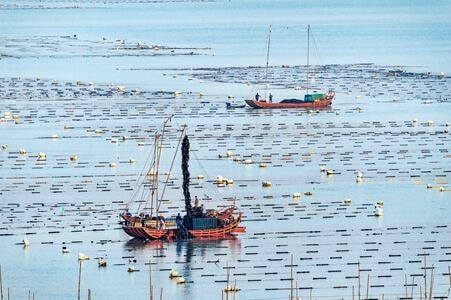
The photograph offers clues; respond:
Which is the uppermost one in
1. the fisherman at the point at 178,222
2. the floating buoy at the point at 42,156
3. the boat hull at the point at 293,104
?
the boat hull at the point at 293,104

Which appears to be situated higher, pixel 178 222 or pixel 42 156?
pixel 42 156

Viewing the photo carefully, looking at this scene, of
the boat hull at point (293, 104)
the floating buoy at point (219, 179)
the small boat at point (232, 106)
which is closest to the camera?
the floating buoy at point (219, 179)

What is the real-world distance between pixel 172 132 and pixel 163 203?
2115cm

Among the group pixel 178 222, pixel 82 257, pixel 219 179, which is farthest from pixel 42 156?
pixel 82 257

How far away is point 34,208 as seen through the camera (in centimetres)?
5628

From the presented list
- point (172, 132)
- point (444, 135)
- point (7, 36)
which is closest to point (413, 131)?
point (444, 135)

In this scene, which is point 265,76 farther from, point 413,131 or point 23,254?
point 23,254

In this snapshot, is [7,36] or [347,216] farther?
[7,36]

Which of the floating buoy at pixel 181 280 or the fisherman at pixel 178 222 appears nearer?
the floating buoy at pixel 181 280

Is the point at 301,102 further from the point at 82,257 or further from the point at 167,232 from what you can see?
the point at 82,257

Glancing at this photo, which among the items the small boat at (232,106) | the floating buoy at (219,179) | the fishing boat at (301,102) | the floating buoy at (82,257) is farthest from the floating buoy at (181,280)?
the fishing boat at (301,102)

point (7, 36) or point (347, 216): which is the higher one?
point (7, 36)

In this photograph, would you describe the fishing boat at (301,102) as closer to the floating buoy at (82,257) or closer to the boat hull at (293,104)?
the boat hull at (293,104)

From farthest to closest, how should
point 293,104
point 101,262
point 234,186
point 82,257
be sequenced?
point 293,104 < point 234,186 < point 82,257 < point 101,262
